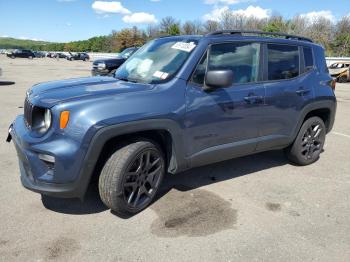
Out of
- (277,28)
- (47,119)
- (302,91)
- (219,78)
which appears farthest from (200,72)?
(277,28)

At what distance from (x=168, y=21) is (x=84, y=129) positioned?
237 feet

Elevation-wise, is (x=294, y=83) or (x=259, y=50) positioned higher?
(x=259, y=50)

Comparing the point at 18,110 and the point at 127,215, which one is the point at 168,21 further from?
the point at 127,215

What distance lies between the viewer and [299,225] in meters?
3.73

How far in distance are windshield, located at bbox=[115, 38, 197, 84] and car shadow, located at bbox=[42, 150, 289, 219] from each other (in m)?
1.33

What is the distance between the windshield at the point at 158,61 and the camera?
13.3 feet

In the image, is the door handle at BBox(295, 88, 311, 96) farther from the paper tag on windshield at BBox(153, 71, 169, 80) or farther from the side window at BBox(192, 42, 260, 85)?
the paper tag on windshield at BBox(153, 71, 169, 80)

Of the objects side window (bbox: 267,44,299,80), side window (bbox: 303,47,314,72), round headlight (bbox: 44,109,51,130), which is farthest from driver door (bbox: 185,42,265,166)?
round headlight (bbox: 44,109,51,130)

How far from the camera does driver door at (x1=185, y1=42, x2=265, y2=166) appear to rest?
13.1ft

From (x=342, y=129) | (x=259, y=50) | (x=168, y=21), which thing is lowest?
(x=342, y=129)

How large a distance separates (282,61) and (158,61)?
1742 millimetres

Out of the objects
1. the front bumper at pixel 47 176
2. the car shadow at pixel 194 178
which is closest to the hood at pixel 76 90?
the front bumper at pixel 47 176

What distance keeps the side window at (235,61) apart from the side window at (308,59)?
103cm

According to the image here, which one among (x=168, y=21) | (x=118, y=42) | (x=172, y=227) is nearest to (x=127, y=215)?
(x=172, y=227)
